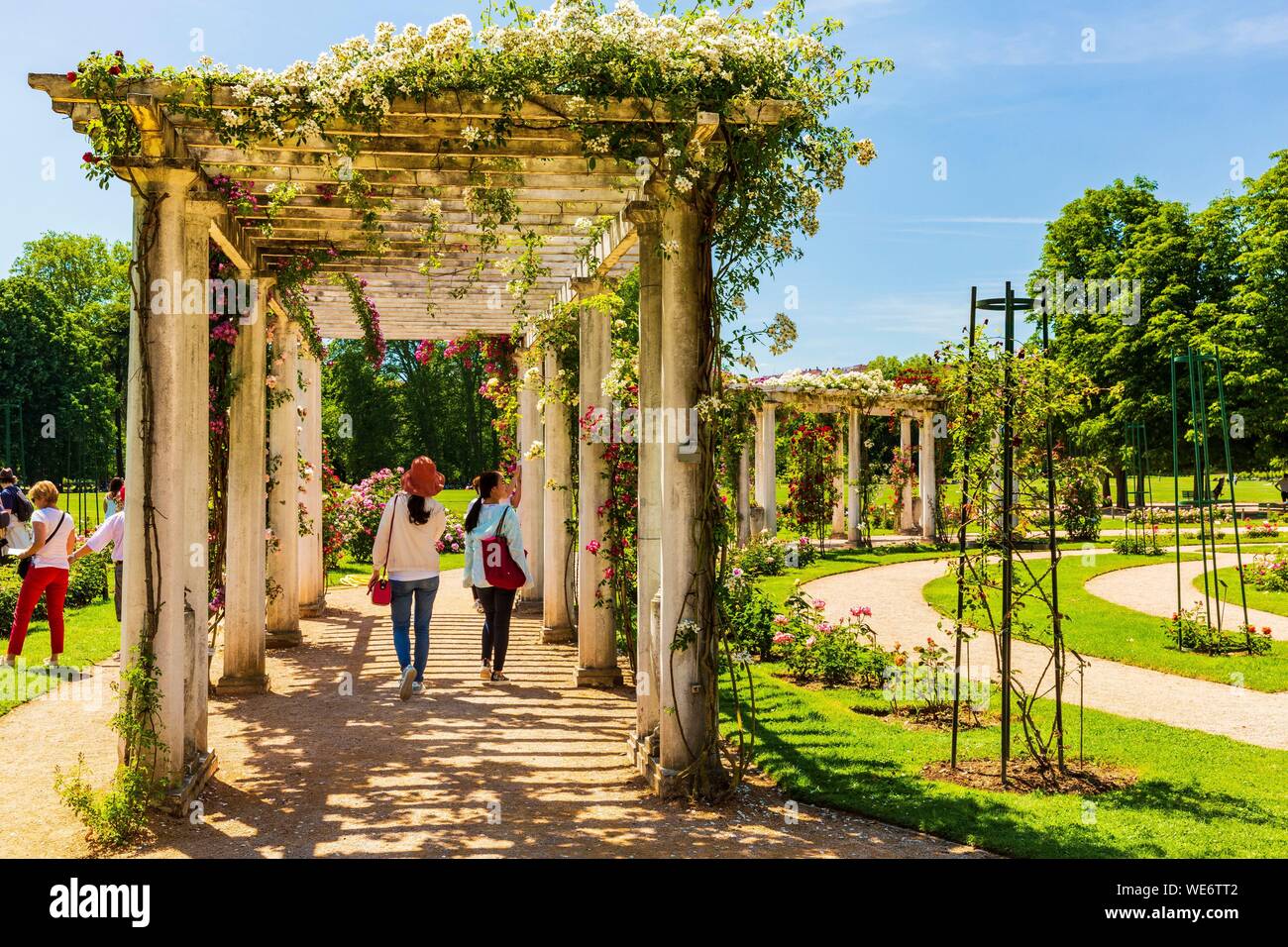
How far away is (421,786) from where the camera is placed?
5965mm

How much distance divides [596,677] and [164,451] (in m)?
4.71

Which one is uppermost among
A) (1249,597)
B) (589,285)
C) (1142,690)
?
(589,285)

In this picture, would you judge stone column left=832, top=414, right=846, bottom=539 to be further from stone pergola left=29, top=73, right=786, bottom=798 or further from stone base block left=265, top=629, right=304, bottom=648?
stone pergola left=29, top=73, right=786, bottom=798

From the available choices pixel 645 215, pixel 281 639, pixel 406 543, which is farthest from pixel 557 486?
pixel 645 215

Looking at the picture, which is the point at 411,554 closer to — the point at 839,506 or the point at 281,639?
the point at 281,639

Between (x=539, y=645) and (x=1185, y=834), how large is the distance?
733 centimetres

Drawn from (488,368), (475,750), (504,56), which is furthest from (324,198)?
(488,368)

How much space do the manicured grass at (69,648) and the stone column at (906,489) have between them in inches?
834

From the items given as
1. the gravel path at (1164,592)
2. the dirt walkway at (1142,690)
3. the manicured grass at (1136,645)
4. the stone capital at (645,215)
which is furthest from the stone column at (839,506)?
the stone capital at (645,215)

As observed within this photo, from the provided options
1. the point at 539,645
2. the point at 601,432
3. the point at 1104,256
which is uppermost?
the point at 1104,256

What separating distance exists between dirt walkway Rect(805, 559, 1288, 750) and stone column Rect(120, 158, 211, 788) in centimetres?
406
